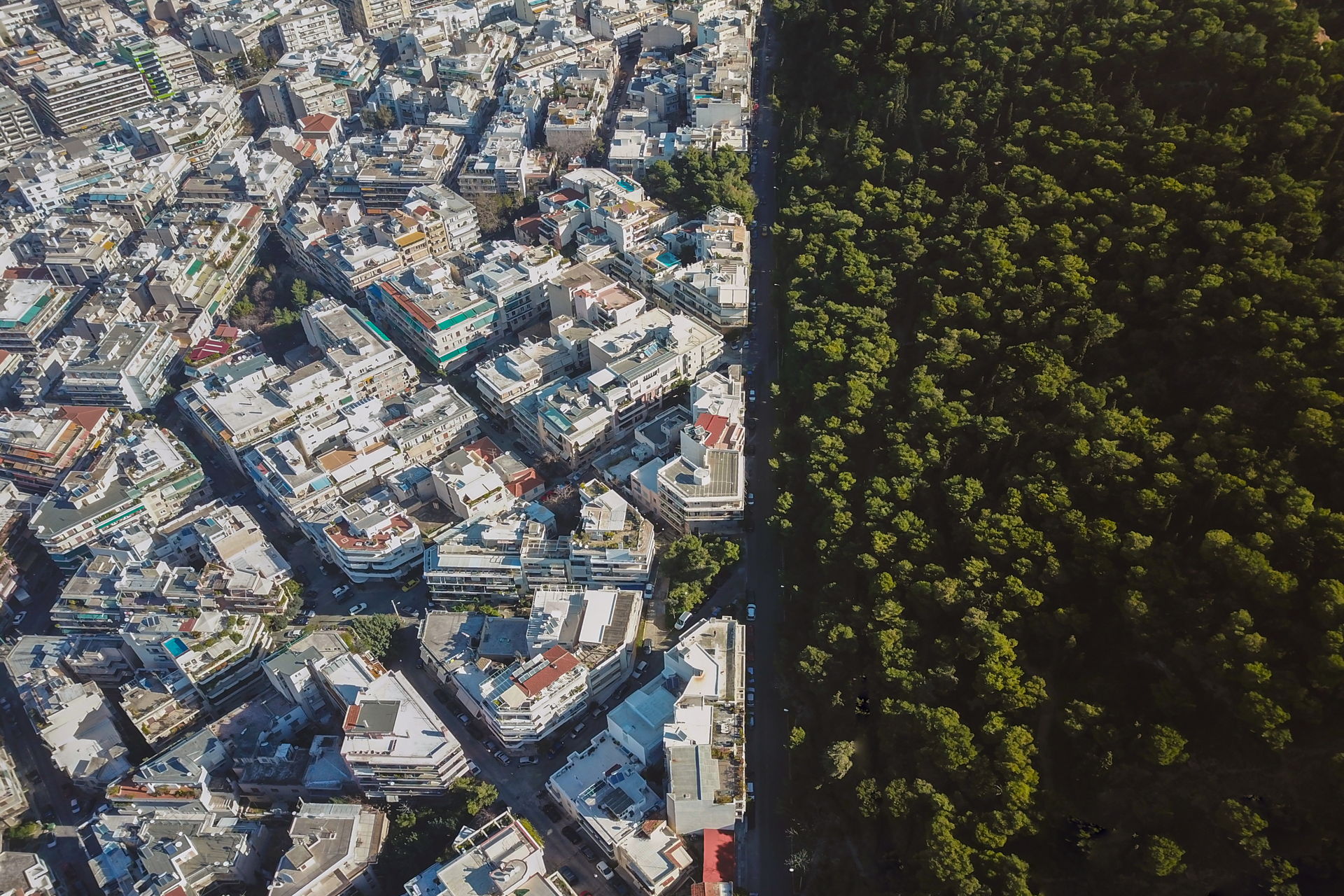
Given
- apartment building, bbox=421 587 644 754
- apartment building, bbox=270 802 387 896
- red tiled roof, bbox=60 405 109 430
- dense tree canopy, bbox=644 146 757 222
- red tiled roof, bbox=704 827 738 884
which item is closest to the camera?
red tiled roof, bbox=704 827 738 884

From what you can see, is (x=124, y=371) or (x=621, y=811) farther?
(x=124, y=371)

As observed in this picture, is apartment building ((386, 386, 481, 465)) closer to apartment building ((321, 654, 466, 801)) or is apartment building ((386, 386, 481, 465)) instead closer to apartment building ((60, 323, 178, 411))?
apartment building ((321, 654, 466, 801))

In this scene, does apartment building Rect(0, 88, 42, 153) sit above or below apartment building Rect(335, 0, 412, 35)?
below

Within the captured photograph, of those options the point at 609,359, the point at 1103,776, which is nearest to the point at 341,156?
the point at 609,359

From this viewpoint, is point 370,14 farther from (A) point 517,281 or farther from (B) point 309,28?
(A) point 517,281

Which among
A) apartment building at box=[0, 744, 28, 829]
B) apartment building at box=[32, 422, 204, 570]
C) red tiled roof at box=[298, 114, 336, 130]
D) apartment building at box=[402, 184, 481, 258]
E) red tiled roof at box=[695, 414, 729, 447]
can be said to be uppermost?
red tiled roof at box=[298, 114, 336, 130]

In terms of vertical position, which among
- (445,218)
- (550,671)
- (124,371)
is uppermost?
(445,218)

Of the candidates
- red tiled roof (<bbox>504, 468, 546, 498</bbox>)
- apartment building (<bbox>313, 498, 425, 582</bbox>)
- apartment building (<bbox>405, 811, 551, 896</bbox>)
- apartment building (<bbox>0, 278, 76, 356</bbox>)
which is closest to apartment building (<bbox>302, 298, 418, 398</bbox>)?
apartment building (<bbox>313, 498, 425, 582</bbox>)

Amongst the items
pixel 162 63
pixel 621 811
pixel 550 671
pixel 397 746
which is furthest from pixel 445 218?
pixel 162 63
